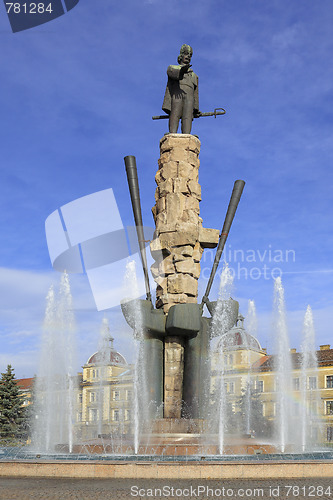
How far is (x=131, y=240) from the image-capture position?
546 inches

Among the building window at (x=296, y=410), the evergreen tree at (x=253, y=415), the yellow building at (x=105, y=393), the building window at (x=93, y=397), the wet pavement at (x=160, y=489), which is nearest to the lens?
the wet pavement at (x=160, y=489)

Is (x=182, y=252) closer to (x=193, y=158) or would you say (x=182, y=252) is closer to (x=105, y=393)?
(x=193, y=158)

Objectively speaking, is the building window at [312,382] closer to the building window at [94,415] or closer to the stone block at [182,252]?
the building window at [94,415]

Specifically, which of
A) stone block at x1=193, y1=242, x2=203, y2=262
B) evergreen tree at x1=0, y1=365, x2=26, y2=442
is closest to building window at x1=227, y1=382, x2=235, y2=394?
evergreen tree at x1=0, y1=365, x2=26, y2=442

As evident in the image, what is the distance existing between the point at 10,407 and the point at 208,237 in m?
18.7

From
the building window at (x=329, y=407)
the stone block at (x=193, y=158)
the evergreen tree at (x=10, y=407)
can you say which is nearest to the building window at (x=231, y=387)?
the building window at (x=329, y=407)

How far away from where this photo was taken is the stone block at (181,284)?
1280 centimetres

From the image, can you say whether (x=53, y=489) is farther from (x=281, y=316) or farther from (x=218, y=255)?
(x=281, y=316)

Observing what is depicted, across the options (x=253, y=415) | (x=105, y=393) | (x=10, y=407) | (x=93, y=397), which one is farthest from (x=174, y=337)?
(x=93, y=397)

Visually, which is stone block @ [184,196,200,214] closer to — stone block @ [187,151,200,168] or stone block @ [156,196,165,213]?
stone block @ [156,196,165,213]

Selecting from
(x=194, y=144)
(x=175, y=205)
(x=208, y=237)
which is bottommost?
(x=208, y=237)

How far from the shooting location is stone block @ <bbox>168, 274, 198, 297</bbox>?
12805 millimetres

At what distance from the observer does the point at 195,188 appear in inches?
538

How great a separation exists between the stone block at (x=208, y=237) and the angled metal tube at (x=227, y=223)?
211 mm
